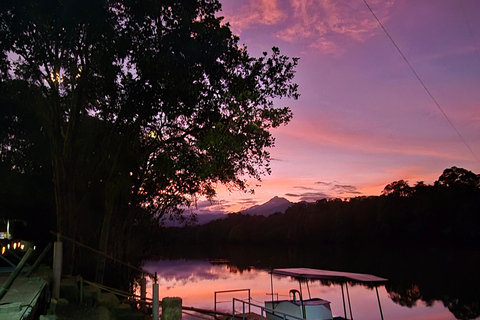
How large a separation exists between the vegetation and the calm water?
10.2m

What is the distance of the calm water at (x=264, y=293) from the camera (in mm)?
32219

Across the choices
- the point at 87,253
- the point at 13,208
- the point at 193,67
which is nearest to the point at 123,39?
the point at 193,67

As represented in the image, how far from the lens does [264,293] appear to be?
40094 millimetres

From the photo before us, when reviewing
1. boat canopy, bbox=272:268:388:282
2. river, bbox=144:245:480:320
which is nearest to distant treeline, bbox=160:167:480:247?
river, bbox=144:245:480:320

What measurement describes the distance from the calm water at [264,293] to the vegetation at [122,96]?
10217mm

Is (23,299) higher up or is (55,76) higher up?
(55,76)

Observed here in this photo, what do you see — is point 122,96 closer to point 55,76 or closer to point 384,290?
point 55,76

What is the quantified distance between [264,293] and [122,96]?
30.8m

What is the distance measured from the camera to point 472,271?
48969 mm

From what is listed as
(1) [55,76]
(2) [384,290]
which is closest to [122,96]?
(1) [55,76]

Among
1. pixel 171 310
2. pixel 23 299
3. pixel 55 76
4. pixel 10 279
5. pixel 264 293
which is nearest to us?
pixel 10 279

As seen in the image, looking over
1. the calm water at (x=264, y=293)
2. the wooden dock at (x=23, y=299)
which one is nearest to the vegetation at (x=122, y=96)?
the wooden dock at (x=23, y=299)

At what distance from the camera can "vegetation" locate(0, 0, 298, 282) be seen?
12.8m

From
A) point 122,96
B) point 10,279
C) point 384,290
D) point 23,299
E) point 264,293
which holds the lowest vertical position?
point 384,290
